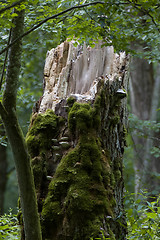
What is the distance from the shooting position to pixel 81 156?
3.18 meters

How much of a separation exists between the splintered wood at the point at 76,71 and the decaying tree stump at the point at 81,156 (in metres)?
0.02

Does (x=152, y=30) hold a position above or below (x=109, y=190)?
above

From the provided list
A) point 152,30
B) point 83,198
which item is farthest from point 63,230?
point 152,30

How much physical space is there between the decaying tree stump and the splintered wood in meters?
0.02

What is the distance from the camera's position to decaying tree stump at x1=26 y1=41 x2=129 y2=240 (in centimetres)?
296

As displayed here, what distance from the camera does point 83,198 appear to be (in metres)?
Result: 2.97

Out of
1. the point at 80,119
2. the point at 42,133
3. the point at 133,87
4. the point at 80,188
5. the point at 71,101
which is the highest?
the point at 133,87

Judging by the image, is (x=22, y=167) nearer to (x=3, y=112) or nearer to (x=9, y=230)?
(x=3, y=112)

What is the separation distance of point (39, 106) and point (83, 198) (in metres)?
1.50

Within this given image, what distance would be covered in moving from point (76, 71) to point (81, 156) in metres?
1.53

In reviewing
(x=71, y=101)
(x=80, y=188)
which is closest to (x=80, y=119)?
(x=71, y=101)

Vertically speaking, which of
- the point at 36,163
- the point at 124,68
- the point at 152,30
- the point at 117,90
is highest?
the point at 152,30

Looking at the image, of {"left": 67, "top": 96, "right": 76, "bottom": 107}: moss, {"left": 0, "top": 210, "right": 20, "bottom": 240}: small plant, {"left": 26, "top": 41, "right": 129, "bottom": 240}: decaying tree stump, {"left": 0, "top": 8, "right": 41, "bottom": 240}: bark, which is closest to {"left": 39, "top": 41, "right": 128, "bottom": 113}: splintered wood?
{"left": 26, "top": 41, "right": 129, "bottom": 240}: decaying tree stump

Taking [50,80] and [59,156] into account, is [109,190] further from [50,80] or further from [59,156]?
[50,80]
